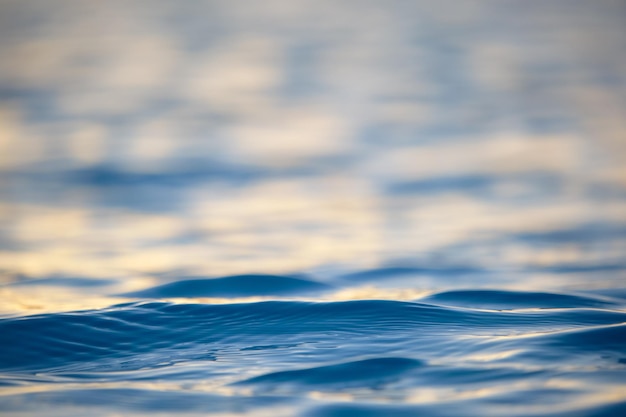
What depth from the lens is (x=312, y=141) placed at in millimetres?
5984

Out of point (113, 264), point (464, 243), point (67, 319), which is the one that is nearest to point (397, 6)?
point (464, 243)

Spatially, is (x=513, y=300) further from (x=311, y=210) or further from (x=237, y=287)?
(x=311, y=210)

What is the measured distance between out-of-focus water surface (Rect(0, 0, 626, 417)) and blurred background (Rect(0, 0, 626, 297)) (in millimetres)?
24

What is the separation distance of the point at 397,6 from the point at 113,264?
6.91m

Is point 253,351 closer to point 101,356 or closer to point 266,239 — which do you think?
point 101,356

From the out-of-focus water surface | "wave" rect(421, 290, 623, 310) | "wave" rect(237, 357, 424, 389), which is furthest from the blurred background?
"wave" rect(237, 357, 424, 389)

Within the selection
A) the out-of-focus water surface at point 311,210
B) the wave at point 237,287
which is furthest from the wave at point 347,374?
the wave at point 237,287

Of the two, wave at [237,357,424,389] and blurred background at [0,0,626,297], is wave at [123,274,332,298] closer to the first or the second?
blurred background at [0,0,626,297]

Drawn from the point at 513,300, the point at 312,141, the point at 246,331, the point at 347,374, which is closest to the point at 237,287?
the point at 246,331

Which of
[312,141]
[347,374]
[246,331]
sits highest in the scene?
[312,141]

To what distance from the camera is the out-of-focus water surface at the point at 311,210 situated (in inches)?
85.2

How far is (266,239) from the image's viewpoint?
168 inches

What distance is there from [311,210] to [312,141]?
1304 millimetres

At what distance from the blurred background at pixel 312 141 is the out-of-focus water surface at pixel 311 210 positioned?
24 millimetres
